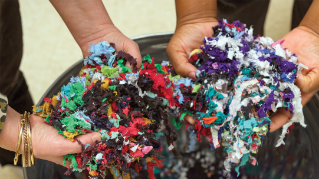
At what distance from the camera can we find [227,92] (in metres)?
0.74

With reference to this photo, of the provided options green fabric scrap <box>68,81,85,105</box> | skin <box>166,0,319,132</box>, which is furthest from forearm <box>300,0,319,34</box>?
green fabric scrap <box>68,81,85,105</box>

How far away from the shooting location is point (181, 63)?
2.60 feet

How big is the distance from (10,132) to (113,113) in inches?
9.4

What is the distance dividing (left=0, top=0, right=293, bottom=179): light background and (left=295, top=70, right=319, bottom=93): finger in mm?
964

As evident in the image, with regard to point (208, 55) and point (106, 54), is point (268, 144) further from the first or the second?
point (106, 54)

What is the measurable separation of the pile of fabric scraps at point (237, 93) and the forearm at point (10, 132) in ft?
1.39

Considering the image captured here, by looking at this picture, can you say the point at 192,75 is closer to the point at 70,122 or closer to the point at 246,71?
the point at 246,71

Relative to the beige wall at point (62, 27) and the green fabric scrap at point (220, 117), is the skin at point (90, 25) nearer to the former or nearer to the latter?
the green fabric scrap at point (220, 117)

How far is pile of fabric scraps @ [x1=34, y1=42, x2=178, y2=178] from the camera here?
587 mm

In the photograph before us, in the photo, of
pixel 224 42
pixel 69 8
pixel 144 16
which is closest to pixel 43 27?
pixel 144 16

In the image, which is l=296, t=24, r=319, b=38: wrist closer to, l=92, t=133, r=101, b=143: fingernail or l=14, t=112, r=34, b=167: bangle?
l=92, t=133, r=101, b=143: fingernail

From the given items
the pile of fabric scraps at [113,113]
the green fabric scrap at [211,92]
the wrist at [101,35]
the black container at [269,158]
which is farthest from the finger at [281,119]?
the wrist at [101,35]

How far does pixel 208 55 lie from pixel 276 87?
211 millimetres

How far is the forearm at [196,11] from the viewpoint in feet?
2.95
